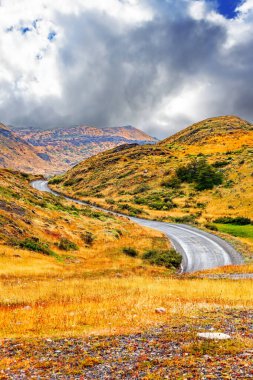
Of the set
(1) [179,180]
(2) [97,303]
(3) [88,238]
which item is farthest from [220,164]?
(2) [97,303]

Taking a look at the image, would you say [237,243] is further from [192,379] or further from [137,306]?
[192,379]

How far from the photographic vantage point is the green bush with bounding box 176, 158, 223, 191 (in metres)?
92.1

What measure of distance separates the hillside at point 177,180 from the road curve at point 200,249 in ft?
44.0

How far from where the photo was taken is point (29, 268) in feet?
80.8

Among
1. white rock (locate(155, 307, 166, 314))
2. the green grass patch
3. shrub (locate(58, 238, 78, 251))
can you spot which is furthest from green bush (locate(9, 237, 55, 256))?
the green grass patch

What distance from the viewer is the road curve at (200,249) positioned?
35.7 m

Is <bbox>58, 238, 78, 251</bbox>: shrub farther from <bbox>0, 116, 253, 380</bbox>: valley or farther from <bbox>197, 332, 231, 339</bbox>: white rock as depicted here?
<bbox>197, 332, 231, 339</bbox>: white rock

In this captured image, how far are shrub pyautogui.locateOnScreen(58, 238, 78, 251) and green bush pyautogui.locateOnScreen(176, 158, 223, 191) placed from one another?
200 ft

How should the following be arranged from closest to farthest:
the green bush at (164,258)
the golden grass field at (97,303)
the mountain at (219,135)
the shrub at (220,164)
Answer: the golden grass field at (97,303) < the green bush at (164,258) < the shrub at (220,164) < the mountain at (219,135)

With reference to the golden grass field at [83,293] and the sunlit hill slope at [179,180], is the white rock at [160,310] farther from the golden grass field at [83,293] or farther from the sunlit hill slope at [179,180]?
the sunlit hill slope at [179,180]

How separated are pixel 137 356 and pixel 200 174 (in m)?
91.3

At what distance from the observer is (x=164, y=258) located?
116 feet

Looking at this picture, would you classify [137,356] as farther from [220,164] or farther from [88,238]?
[220,164]

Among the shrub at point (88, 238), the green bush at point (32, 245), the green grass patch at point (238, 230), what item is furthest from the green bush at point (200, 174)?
the green bush at point (32, 245)
